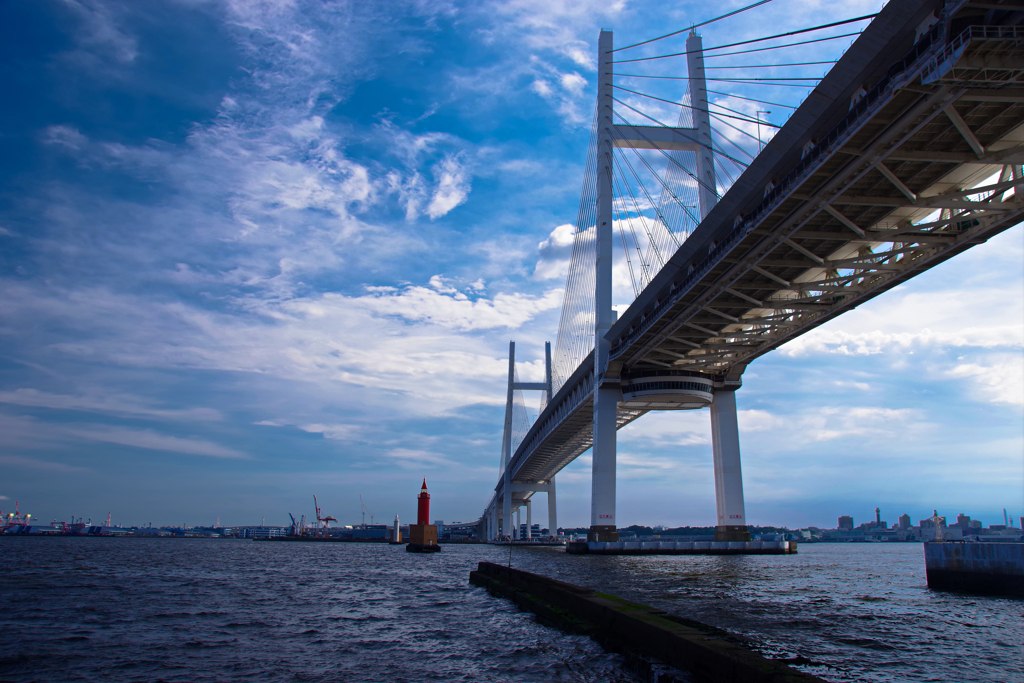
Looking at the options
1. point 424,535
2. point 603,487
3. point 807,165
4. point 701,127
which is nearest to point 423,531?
point 424,535

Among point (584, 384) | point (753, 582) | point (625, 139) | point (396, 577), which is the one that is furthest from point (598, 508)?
point (625, 139)

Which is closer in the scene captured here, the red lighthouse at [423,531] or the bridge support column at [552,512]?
the red lighthouse at [423,531]

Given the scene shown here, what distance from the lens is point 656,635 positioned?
9266 millimetres

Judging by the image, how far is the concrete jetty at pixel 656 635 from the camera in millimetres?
7055

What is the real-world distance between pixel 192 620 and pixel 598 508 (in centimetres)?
3434

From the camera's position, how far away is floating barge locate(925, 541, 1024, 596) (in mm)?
19984

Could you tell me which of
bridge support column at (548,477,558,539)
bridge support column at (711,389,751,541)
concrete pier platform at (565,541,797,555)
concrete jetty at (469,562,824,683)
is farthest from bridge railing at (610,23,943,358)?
bridge support column at (548,477,558,539)

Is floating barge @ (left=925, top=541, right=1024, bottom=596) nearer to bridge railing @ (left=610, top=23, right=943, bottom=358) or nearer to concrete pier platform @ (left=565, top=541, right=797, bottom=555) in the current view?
bridge railing @ (left=610, top=23, right=943, bottom=358)

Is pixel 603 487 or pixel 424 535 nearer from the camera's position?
pixel 603 487

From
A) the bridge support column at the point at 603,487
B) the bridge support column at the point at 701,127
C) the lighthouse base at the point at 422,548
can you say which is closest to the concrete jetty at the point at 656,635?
the bridge support column at the point at 603,487

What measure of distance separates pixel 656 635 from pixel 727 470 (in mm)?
43332

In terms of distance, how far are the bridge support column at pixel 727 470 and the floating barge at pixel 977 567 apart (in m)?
26.6

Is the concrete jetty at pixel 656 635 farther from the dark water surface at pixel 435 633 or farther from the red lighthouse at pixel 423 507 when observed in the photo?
the red lighthouse at pixel 423 507

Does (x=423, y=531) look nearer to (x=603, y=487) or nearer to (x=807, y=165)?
(x=603, y=487)
